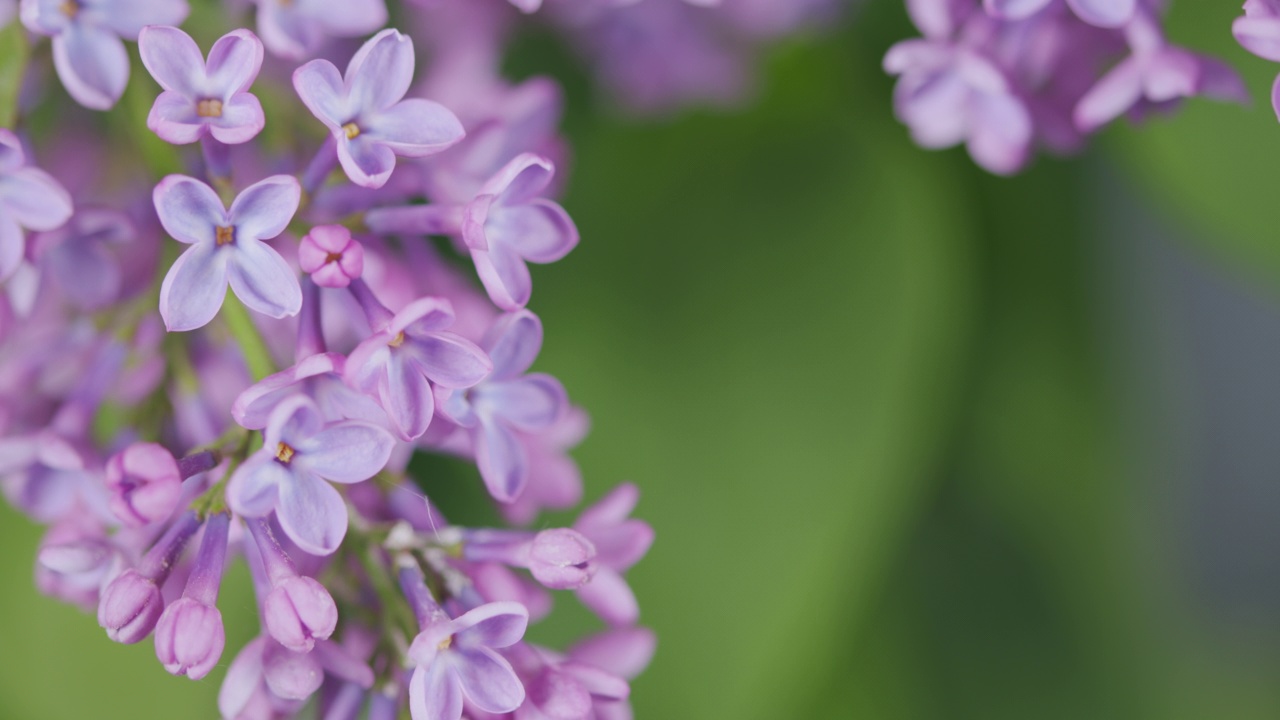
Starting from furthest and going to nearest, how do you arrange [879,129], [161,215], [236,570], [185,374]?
[879,129]
[236,570]
[185,374]
[161,215]

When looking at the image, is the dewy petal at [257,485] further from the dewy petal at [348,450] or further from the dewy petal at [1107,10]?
the dewy petal at [1107,10]

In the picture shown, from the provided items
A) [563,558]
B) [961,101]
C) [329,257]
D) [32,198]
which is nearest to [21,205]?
[32,198]

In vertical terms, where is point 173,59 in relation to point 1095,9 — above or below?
below

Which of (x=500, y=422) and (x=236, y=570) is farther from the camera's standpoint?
(x=236, y=570)

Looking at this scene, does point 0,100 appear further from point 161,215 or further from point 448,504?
point 448,504

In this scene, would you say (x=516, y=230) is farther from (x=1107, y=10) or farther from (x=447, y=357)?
(x=1107, y=10)

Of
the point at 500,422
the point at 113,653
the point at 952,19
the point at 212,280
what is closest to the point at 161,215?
the point at 212,280

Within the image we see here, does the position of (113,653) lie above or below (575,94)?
below
